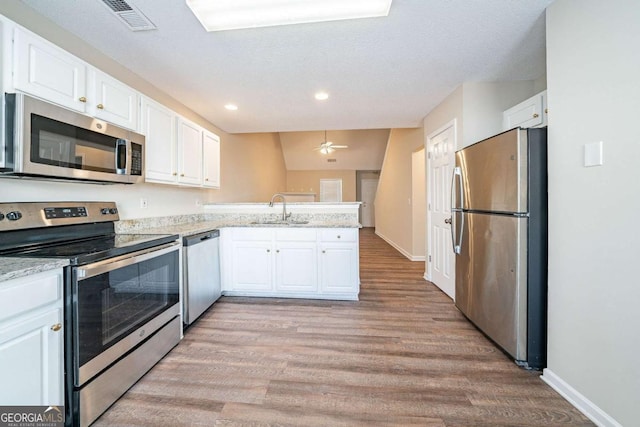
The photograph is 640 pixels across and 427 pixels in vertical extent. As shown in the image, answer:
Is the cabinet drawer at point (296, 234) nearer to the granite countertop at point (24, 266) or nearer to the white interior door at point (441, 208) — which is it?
the white interior door at point (441, 208)

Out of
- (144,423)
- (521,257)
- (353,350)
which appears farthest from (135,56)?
(521,257)

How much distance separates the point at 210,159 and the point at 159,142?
99cm

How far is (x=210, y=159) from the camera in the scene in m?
3.54

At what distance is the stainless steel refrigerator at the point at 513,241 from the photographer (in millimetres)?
1849

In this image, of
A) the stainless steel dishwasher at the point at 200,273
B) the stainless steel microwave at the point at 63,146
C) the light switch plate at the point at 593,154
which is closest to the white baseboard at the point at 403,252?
the stainless steel dishwasher at the point at 200,273

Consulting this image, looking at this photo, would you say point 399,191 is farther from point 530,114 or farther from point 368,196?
point 368,196

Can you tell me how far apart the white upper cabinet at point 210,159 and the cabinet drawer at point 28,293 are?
2.22 m

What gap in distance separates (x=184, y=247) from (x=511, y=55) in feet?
11.0

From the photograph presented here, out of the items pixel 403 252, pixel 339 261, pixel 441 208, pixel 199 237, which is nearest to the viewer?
pixel 199 237

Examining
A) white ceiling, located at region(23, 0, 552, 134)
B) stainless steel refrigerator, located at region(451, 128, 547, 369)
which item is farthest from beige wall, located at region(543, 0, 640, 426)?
white ceiling, located at region(23, 0, 552, 134)

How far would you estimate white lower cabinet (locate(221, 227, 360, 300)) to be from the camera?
3.16 metres

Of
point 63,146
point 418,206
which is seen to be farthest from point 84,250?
point 418,206

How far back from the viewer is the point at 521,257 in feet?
6.18

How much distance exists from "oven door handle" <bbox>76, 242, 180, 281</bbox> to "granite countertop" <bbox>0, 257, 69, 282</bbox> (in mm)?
88
